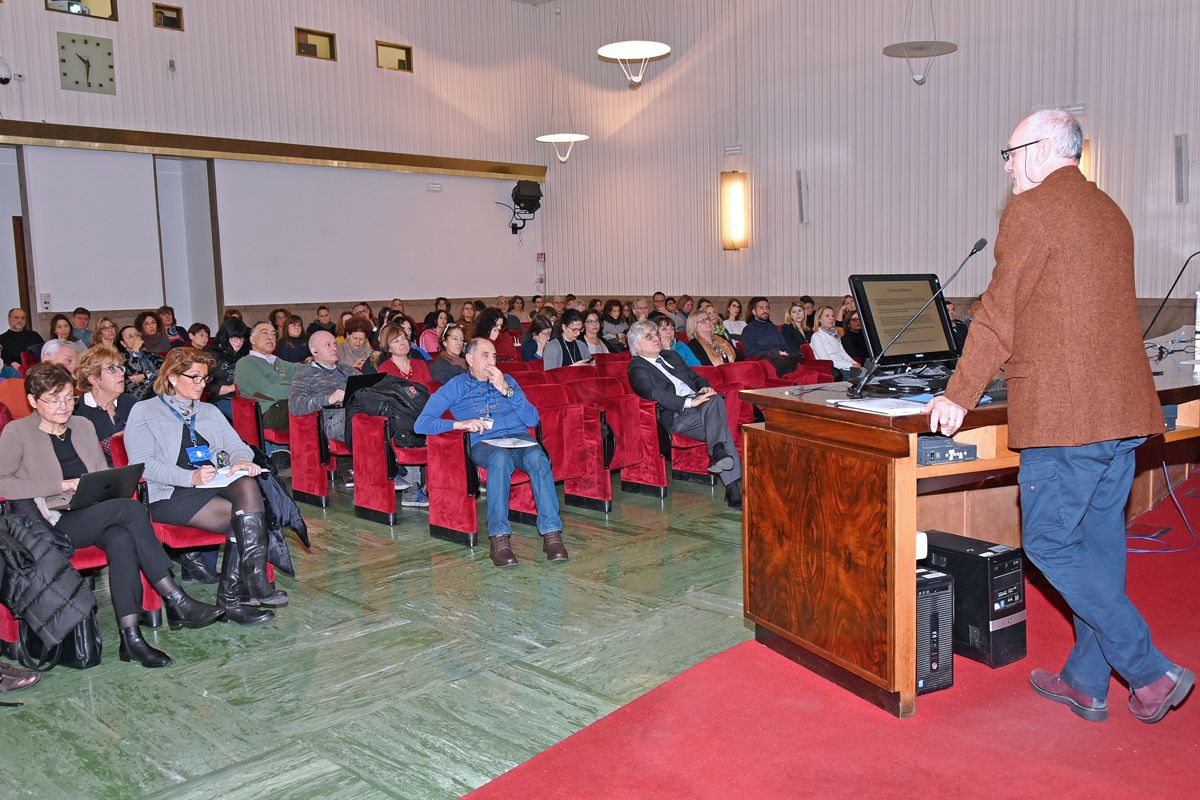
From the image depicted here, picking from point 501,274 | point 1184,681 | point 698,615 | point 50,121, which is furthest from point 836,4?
point 1184,681

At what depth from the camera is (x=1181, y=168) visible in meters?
10.5

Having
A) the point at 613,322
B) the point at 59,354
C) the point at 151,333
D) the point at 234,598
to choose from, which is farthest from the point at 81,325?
the point at 234,598

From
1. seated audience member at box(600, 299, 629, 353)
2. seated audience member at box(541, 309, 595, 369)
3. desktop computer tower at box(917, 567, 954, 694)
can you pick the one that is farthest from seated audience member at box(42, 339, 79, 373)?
seated audience member at box(600, 299, 629, 353)

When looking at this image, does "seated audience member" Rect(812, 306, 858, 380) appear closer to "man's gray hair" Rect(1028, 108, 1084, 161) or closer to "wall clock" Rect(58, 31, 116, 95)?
"man's gray hair" Rect(1028, 108, 1084, 161)

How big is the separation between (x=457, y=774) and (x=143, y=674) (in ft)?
4.78

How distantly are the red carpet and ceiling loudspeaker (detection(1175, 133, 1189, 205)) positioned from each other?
29.4 feet

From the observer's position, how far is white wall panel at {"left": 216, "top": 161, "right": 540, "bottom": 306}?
13508mm

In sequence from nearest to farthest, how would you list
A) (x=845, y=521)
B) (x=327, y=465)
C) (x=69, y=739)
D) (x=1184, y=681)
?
1. (x=1184, y=681)
2. (x=845, y=521)
3. (x=69, y=739)
4. (x=327, y=465)

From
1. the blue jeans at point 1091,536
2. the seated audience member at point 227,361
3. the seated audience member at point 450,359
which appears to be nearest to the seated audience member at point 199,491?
the seated audience member at point 227,361

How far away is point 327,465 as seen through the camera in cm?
609

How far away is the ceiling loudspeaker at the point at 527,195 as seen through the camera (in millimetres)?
16344

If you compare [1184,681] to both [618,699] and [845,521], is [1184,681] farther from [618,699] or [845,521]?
[618,699]

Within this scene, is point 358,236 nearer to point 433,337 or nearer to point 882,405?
point 433,337

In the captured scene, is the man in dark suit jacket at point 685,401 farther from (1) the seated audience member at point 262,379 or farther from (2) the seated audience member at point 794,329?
(2) the seated audience member at point 794,329
